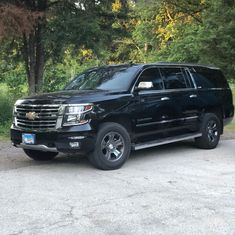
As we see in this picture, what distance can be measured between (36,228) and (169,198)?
2031mm

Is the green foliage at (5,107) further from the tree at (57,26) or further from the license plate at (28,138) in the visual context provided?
the license plate at (28,138)

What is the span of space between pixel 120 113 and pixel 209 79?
348 cm

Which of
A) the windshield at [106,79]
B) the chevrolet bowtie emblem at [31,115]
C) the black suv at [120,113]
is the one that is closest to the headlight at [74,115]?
the black suv at [120,113]

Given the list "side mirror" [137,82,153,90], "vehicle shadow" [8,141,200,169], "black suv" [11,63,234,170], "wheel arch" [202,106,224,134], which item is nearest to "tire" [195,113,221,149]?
"black suv" [11,63,234,170]

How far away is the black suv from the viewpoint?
27.1ft

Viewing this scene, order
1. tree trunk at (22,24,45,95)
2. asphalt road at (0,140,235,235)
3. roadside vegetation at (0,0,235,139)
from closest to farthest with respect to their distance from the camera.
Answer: asphalt road at (0,140,235,235), roadside vegetation at (0,0,235,139), tree trunk at (22,24,45,95)

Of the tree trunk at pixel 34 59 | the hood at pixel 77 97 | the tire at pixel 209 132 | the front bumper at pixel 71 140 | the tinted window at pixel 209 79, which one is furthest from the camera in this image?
the tree trunk at pixel 34 59

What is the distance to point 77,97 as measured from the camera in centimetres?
841

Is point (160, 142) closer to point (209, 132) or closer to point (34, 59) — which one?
point (209, 132)

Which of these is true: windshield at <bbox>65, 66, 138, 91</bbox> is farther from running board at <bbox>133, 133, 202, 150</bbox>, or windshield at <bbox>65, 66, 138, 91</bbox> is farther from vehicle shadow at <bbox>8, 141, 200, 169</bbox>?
vehicle shadow at <bbox>8, 141, 200, 169</bbox>

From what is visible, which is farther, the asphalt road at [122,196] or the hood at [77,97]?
the hood at [77,97]

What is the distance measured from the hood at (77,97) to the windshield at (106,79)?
36 cm

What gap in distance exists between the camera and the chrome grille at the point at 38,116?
27.3 ft

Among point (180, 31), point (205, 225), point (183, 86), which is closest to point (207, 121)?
point (183, 86)
